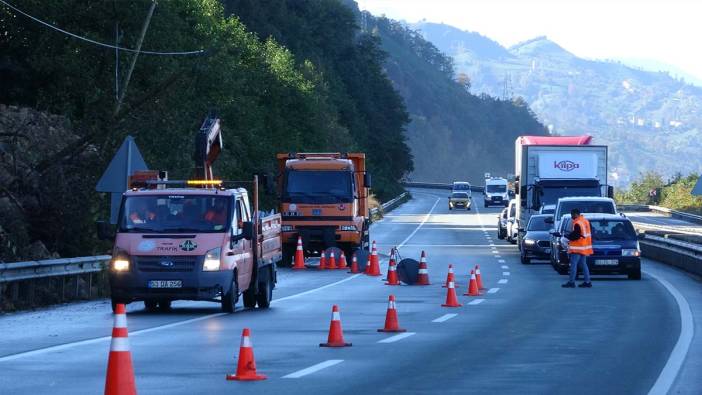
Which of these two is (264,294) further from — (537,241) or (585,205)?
(537,241)

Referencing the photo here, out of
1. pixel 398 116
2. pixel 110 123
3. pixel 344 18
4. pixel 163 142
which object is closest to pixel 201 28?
pixel 163 142

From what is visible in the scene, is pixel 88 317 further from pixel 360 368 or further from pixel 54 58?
pixel 54 58

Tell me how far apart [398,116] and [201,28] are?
8259 cm

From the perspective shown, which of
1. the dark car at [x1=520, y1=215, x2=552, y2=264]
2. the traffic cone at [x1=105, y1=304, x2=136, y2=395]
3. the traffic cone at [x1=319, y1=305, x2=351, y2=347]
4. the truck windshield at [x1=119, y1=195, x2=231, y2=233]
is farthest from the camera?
the dark car at [x1=520, y1=215, x2=552, y2=264]

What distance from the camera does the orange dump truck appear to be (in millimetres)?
40375

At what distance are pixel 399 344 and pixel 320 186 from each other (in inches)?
920

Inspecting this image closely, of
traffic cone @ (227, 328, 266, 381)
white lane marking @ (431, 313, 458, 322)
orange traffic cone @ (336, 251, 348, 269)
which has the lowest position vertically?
orange traffic cone @ (336, 251, 348, 269)

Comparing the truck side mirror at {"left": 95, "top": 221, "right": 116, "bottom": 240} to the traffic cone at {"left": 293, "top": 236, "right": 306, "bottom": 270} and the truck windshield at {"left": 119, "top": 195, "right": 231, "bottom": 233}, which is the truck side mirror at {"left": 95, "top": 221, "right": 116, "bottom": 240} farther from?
the traffic cone at {"left": 293, "top": 236, "right": 306, "bottom": 270}

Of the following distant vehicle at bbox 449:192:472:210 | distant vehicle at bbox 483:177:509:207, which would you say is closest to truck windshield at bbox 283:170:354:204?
distant vehicle at bbox 449:192:472:210

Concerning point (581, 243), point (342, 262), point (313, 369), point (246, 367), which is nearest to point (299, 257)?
point (342, 262)

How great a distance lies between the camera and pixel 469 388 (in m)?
12.7

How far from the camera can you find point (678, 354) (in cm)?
1605

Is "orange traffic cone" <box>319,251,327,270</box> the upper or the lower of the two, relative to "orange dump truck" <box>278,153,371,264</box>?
lower

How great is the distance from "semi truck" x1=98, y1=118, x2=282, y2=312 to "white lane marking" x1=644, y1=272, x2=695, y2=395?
679cm
